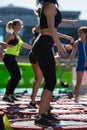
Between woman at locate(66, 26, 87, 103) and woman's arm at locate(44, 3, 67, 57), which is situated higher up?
woman's arm at locate(44, 3, 67, 57)

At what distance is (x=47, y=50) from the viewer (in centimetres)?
528

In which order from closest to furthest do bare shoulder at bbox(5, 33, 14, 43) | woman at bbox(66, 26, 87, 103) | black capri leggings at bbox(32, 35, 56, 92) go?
1. black capri leggings at bbox(32, 35, 56, 92)
2. bare shoulder at bbox(5, 33, 14, 43)
3. woman at bbox(66, 26, 87, 103)

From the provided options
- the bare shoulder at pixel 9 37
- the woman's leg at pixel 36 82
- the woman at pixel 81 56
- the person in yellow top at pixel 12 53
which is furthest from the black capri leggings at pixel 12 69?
the woman's leg at pixel 36 82

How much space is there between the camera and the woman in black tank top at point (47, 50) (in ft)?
16.8

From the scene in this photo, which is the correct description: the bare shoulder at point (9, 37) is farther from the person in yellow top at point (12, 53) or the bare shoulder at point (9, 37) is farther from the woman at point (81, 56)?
the woman at point (81, 56)

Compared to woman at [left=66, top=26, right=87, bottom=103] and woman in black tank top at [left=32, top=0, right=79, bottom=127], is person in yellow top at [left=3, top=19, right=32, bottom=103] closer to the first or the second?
woman at [left=66, top=26, right=87, bottom=103]

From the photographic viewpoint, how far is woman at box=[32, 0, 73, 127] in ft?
16.8

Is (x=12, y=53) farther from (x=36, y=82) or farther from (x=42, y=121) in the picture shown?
(x=42, y=121)

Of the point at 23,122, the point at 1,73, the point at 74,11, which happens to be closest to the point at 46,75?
the point at 23,122

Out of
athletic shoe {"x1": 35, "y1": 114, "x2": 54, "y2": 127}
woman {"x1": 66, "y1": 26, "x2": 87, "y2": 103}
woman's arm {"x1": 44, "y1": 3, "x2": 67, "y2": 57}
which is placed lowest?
athletic shoe {"x1": 35, "y1": 114, "x2": 54, "y2": 127}

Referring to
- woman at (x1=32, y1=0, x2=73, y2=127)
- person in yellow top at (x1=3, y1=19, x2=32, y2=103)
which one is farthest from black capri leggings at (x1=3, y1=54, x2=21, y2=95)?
woman at (x1=32, y1=0, x2=73, y2=127)

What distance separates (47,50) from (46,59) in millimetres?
115

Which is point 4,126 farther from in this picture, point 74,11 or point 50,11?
point 74,11

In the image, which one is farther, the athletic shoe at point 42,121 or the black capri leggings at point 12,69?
the black capri leggings at point 12,69
